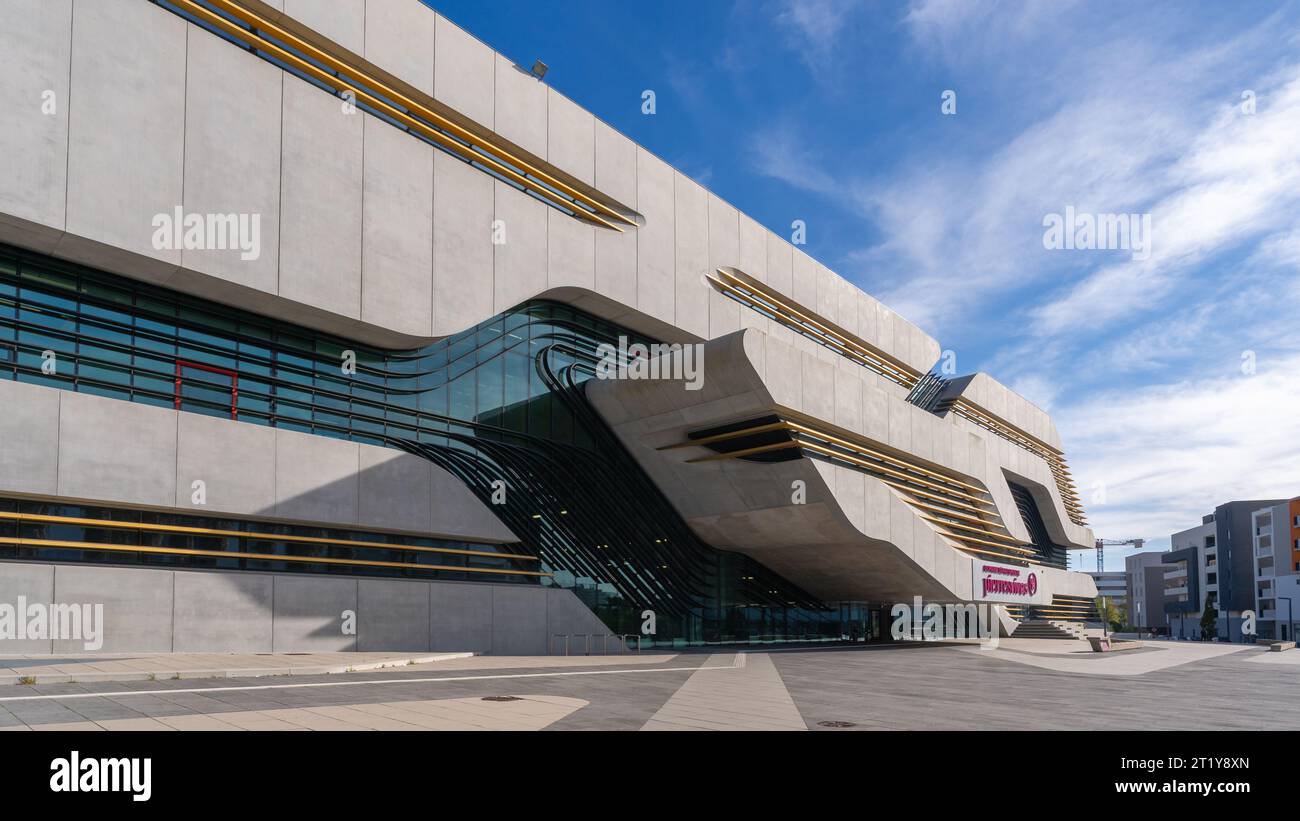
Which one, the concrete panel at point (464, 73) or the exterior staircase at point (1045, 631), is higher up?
the concrete panel at point (464, 73)

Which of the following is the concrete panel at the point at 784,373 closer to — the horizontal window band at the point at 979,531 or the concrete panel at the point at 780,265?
the horizontal window band at the point at 979,531

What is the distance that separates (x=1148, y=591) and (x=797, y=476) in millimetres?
141236

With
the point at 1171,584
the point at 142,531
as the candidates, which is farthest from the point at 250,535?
the point at 1171,584

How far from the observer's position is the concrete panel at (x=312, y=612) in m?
21.5

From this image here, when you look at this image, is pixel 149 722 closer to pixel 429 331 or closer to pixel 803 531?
pixel 429 331

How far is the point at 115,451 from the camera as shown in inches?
756

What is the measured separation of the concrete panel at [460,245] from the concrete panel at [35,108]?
951 cm

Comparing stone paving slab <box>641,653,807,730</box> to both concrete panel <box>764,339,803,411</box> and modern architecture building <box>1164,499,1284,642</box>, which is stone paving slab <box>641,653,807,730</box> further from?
modern architecture building <box>1164,499,1284,642</box>

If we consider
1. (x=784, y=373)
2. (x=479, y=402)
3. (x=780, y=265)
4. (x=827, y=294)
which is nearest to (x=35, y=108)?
(x=479, y=402)

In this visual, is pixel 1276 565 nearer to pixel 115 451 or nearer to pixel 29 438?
pixel 115 451

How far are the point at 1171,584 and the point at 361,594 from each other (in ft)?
476

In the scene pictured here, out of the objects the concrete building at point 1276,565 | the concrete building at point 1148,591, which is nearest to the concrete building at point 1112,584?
the concrete building at point 1148,591

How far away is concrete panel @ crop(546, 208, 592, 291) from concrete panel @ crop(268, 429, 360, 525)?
9.42m

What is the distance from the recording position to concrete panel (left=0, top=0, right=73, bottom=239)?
17.6 metres
